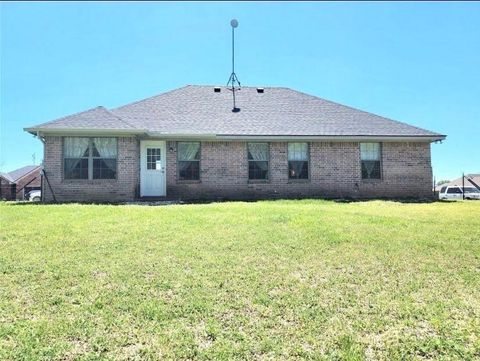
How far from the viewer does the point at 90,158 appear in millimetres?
14195

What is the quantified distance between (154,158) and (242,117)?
431cm

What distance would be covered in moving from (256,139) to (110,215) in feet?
24.3

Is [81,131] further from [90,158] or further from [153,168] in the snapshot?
[153,168]

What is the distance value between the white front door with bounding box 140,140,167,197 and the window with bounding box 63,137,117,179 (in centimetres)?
130

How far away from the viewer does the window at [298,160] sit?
1614cm

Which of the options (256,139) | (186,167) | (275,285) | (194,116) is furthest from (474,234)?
(194,116)

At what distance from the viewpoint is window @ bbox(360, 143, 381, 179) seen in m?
16.6

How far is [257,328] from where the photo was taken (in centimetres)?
416

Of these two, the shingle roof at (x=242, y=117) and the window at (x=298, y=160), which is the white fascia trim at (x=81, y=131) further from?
the window at (x=298, y=160)

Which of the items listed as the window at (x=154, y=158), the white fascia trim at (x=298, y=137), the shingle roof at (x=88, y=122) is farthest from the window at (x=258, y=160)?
the shingle roof at (x=88, y=122)

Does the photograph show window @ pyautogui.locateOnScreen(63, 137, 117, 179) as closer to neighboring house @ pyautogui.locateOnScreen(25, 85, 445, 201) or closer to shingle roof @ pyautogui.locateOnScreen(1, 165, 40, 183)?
neighboring house @ pyautogui.locateOnScreen(25, 85, 445, 201)

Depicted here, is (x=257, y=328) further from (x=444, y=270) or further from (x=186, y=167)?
(x=186, y=167)

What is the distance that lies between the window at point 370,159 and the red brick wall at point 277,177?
0.25 meters

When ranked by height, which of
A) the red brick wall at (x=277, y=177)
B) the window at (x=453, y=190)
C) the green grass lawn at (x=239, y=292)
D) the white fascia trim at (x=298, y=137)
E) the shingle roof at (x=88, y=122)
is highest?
the shingle roof at (x=88, y=122)
